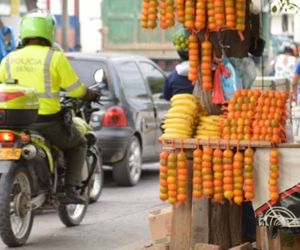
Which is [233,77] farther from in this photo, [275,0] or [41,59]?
[41,59]

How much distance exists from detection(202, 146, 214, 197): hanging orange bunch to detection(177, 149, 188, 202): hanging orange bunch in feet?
0.52

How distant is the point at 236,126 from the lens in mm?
6238

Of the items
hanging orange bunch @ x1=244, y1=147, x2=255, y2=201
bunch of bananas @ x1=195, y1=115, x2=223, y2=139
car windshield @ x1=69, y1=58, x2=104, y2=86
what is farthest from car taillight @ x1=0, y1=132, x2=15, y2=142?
car windshield @ x1=69, y1=58, x2=104, y2=86

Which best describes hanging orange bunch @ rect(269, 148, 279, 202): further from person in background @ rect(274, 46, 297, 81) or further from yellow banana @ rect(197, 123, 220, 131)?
person in background @ rect(274, 46, 297, 81)

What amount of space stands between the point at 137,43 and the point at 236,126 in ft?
80.1

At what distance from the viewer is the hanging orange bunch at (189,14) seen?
6.29 metres

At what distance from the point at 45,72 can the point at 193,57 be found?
2573 mm

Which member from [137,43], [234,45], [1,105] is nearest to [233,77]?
[234,45]

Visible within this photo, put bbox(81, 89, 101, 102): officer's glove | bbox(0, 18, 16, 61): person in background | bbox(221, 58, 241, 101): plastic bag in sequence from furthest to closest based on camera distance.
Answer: bbox(0, 18, 16, 61): person in background < bbox(81, 89, 101, 102): officer's glove < bbox(221, 58, 241, 101): plastic bag

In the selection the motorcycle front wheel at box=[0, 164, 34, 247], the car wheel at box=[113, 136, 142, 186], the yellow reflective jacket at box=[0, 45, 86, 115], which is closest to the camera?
the motorcycle front wheel at box=[0, 164, 34, 247]

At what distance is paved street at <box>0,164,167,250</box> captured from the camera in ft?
29.2

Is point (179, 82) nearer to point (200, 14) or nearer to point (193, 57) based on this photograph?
point (193, 57)

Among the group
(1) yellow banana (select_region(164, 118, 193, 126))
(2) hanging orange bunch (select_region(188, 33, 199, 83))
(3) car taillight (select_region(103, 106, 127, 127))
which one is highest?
(2) hanging orange bunch (select_region(188, 33, 199, 83))

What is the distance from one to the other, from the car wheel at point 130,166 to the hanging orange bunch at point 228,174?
22.4ft
